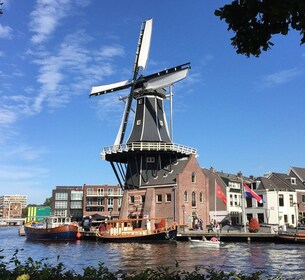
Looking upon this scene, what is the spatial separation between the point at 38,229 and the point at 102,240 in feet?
45.5

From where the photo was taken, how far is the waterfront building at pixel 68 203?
119 meters

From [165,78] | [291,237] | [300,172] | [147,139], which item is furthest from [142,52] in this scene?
[300,172]

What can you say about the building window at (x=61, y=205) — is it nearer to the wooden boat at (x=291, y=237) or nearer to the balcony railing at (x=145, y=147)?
the balcony railing at (x=145, y=147)

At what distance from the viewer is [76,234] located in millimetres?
56312

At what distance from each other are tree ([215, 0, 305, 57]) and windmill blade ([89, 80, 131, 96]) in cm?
5327

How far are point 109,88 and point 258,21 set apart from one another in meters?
55.7

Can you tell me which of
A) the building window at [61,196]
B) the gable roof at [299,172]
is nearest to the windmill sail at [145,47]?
the gable roof at [299,172]

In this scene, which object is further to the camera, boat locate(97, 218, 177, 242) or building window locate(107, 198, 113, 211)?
building window locate(107, 198, 113, 211)

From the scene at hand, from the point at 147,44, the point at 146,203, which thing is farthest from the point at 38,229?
the point at 147,44

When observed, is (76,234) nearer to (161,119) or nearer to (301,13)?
(161,119)

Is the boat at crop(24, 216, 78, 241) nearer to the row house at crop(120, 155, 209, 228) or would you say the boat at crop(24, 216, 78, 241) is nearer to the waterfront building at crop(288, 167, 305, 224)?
the row house at crop(120, 155, 209, 228)

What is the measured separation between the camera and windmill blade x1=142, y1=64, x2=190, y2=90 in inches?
2175

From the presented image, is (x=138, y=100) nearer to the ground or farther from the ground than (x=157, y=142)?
farther from the ground

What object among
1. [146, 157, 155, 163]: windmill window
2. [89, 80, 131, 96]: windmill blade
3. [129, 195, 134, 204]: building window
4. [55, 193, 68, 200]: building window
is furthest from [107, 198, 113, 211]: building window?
[146, 157, 155, 163]: windmill window
